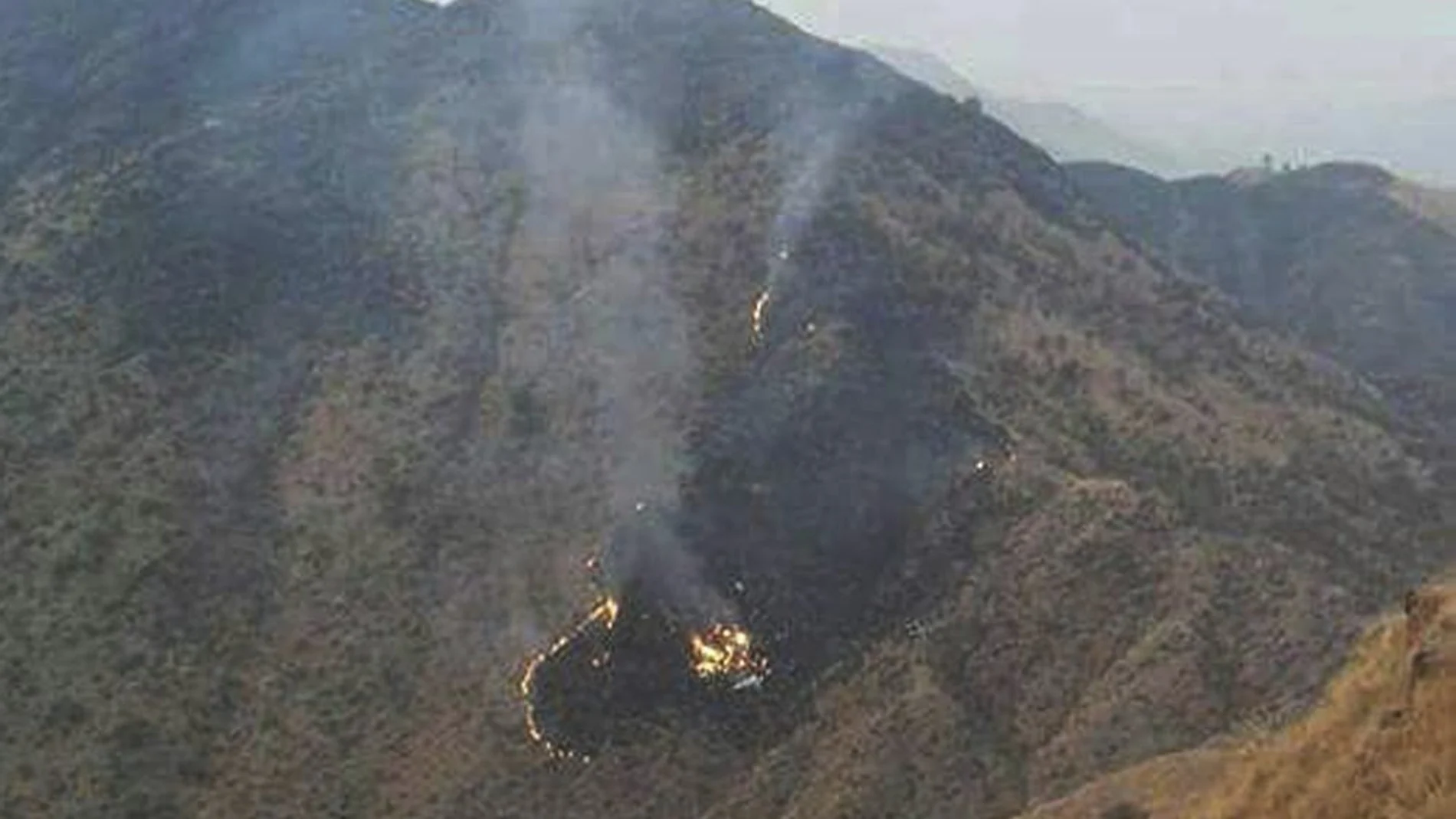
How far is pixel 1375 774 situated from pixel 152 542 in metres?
111

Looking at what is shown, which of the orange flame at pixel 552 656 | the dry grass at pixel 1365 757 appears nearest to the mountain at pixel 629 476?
the orange flame at pixel 552 656

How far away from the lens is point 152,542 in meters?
140

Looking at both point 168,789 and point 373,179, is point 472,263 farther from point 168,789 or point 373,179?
point 168,789

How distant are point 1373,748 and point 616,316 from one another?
370 ft

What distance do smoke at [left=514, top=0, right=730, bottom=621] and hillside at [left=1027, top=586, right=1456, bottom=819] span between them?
231 feet

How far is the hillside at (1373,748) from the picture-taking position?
45.8 meters

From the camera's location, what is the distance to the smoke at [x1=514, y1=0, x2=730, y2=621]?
449 feet

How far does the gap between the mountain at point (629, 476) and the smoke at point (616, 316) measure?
0.48 m

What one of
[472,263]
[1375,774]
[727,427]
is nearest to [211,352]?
[472,263]

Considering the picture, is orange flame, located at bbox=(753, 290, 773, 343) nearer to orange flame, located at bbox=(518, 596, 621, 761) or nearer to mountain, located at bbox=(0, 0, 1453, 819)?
mountain, located at bbox=(0, 0, 1453, 819)

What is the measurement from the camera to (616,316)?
15825cm

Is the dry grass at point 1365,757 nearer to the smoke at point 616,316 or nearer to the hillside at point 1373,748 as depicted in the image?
the hillside at point 1373,748

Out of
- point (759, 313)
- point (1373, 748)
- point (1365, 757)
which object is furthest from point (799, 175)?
point (1365, 757)

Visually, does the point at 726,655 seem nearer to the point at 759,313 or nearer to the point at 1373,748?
the point at 759,313
